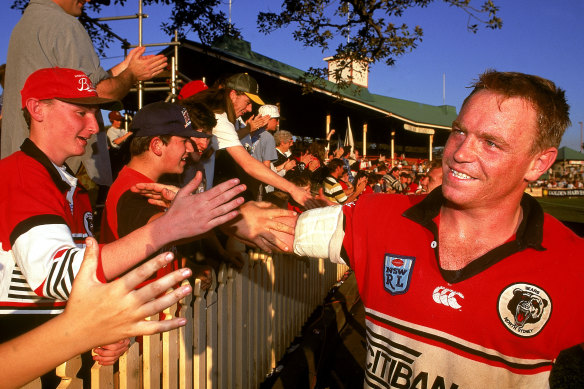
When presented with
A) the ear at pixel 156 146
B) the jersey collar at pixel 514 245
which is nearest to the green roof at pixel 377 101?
the ear at pixel 156 146

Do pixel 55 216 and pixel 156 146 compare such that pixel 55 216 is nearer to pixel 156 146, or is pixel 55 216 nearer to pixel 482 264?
pixel 156 146

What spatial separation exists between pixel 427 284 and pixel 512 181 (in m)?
0.63

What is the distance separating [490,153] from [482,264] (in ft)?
1.66

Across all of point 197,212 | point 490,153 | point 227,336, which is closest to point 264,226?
point 197,212

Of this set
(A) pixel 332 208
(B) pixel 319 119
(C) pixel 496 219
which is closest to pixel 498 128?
(C) pixel 496 219

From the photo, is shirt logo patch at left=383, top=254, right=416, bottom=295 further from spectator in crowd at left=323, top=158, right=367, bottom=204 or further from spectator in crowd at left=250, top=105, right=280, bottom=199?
spectator in crowd at left=323, top=158, right=367, bottom=204

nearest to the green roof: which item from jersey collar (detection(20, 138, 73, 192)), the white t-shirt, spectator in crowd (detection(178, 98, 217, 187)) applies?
the white t-shirt

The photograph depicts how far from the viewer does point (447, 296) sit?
1809mm

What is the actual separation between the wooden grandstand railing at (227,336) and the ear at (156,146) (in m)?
1.05

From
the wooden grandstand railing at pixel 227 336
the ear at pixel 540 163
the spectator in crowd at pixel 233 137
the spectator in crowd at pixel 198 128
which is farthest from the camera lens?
the spectator in crowd at pixel 198 128

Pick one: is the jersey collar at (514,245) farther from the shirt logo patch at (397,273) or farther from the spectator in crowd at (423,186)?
the spectator in crowd at (423,186)

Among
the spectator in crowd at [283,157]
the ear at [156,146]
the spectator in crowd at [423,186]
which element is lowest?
the spectator in crowd at [423,186]

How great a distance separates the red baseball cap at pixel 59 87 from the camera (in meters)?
2.13

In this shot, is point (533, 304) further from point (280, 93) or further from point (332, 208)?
point (280, 93)
